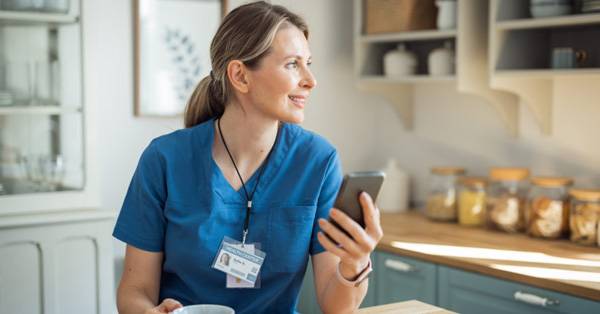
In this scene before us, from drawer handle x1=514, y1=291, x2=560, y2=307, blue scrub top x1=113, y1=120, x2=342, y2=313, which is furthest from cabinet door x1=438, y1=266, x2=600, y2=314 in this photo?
blue scrub top x1=113, y1=120, x2=342, y2=313

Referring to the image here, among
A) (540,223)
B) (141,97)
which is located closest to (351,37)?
(141,97)

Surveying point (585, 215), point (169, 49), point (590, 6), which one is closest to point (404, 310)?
point (585, 215)

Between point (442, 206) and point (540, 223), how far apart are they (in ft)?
1.76

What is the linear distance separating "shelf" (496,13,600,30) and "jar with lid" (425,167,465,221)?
0.72 metres

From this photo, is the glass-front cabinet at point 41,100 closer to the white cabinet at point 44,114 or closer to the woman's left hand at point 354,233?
the white cabinet at point 44,114

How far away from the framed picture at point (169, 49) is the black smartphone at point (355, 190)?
1.87 metres

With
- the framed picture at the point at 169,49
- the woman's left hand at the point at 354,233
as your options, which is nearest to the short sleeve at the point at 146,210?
the woman's left hand at the point at 354,233

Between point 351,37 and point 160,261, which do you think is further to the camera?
point 351,37

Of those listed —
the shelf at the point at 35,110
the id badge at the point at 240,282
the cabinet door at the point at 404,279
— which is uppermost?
the shelf at the point at 35,110

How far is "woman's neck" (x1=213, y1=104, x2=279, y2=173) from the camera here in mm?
1921

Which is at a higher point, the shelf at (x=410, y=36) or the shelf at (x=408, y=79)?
the shelf at (x=410, y=36)

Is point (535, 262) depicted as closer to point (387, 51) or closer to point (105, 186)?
point (387, 51)

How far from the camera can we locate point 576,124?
9.95ft

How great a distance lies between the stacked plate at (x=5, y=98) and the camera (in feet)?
9.02
